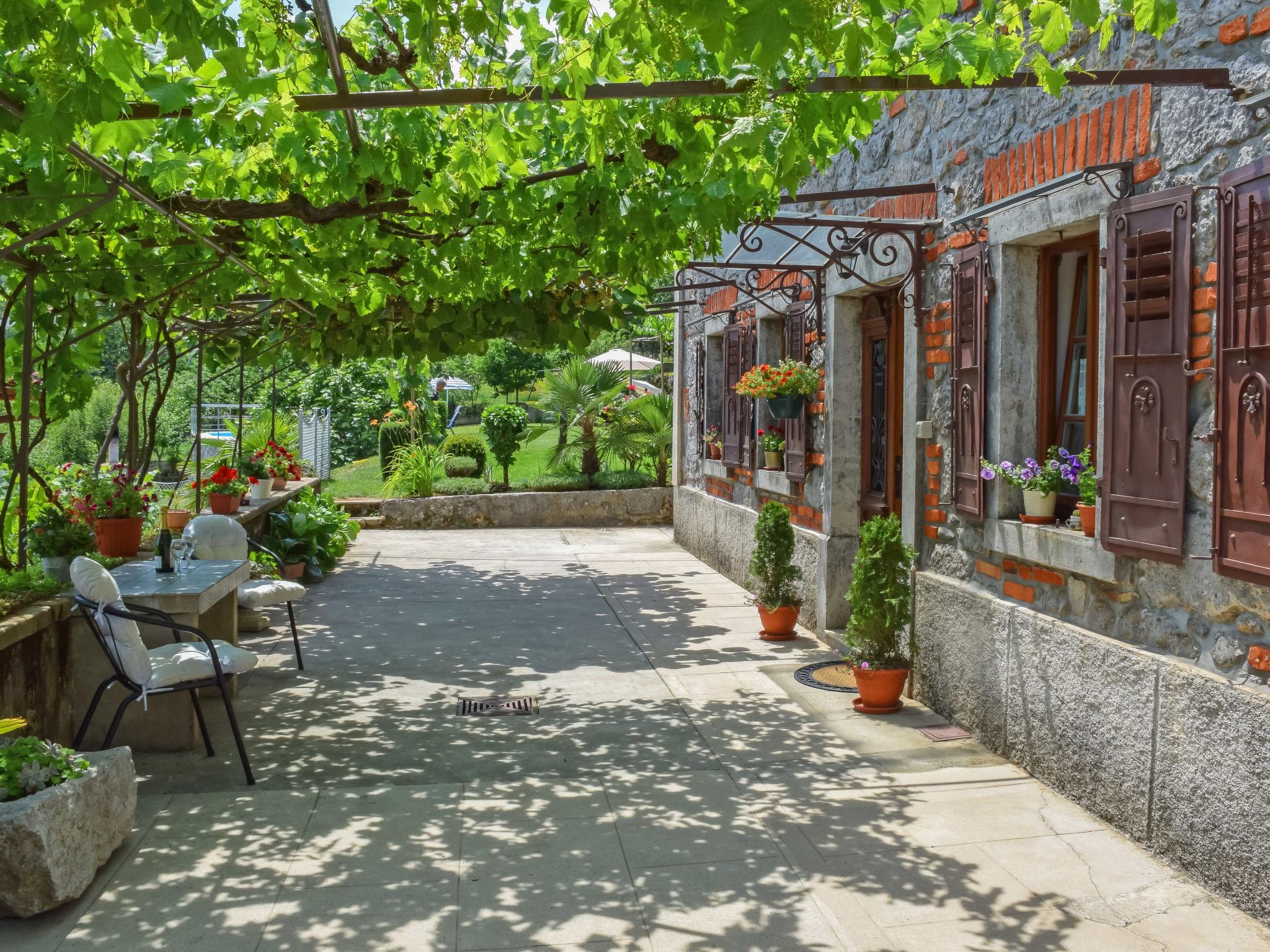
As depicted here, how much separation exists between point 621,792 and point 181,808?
179cm

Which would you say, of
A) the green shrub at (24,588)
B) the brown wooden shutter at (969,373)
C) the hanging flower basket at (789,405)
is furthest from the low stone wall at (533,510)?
the brown wooden shutter at (969,373)

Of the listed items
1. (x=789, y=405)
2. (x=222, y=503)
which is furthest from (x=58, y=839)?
(x=789, y=405)

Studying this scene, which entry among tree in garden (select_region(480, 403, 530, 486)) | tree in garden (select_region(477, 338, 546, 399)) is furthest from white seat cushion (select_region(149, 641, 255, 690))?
tree in garden (select_region(477, 338, 546, 399))

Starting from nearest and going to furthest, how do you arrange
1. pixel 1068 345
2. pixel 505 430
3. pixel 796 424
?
pixel 1068 345, pixel 796 424, pixel 505 430

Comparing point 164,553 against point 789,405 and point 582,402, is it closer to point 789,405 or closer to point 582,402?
point 789,405

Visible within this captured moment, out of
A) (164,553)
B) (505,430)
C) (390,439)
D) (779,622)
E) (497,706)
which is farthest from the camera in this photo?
(390,439)

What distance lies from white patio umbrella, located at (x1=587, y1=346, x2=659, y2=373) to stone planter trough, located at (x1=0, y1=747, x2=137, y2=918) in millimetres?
14106

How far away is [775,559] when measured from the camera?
780 cm

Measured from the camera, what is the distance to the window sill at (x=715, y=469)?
11.2 m

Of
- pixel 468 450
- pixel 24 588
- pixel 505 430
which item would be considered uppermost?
pixel 505 430

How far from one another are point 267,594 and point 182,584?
1267mm

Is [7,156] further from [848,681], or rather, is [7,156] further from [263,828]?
[848,681]

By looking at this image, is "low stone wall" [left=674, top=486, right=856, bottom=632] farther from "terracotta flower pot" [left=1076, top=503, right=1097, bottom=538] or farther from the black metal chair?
the black metal chair

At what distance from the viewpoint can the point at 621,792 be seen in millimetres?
4652
